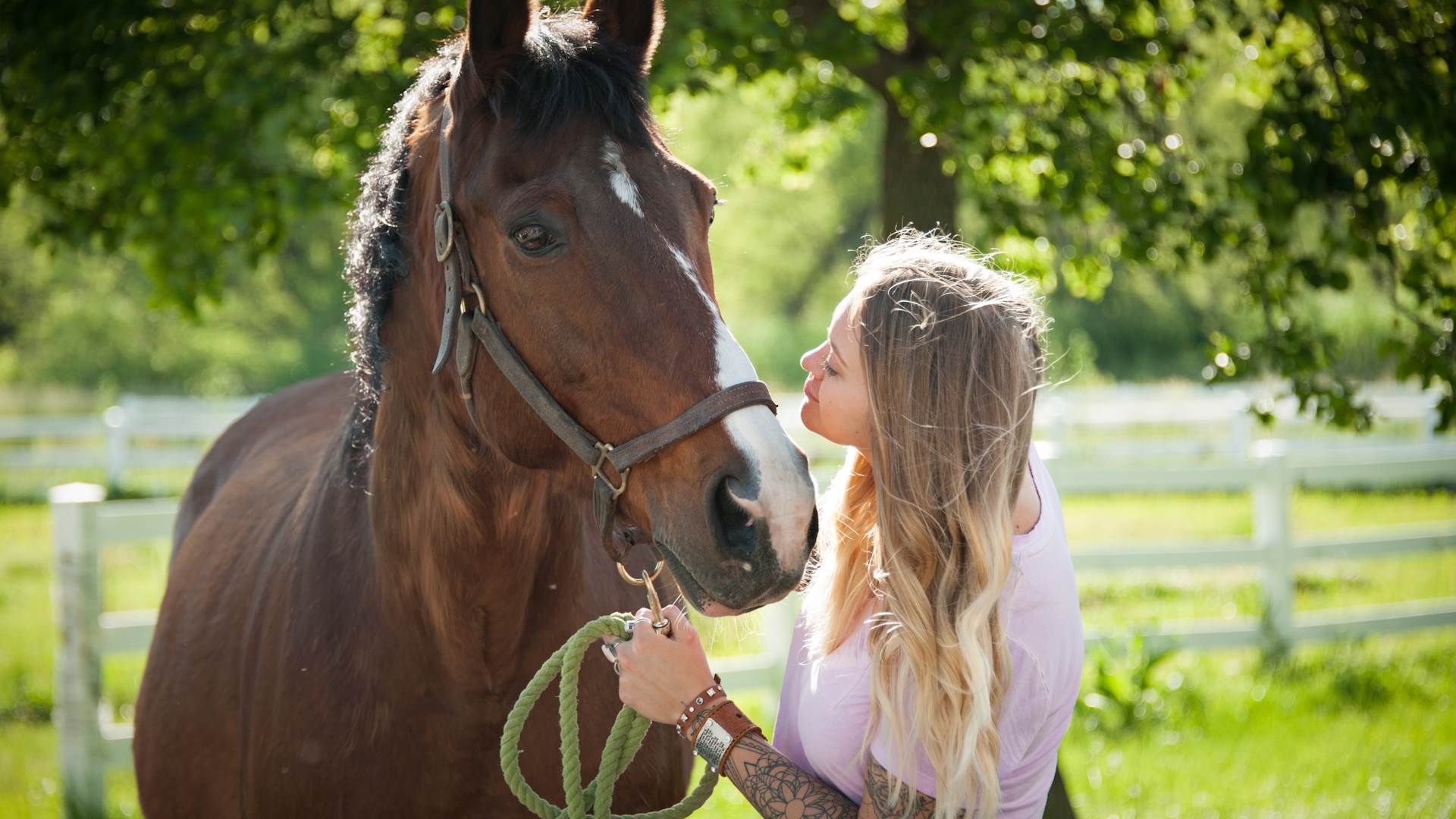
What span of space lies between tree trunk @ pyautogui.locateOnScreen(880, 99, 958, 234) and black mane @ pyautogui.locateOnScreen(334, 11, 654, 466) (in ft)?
8.03

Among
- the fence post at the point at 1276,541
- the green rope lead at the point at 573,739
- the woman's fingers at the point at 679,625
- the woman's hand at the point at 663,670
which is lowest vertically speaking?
the fence post at the point at 1276,541

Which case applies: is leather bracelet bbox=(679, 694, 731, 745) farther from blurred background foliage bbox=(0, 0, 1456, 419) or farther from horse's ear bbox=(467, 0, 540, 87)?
blurred background foliage bbox=(0, 0, 1456, 419)

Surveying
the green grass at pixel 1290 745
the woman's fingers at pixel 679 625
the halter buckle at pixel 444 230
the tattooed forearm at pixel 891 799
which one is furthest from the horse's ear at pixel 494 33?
the green grass at pixel 1290 745

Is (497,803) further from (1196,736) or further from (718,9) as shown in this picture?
(1196,736)

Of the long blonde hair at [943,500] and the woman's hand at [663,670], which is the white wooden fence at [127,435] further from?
the long blonde hair at [943,500]

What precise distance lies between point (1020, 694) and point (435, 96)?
1.71 metres

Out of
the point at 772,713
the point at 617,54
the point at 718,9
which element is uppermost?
the point at 718,9

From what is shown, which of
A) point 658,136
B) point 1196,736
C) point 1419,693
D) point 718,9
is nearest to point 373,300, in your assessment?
point 658,136

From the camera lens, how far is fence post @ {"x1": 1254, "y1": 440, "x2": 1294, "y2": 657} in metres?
6.70

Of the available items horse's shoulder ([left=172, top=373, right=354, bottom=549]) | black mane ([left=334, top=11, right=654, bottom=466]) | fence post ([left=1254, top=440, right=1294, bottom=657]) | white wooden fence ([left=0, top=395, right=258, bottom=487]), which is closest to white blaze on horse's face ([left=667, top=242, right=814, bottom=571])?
black mane ([left=334, top=11, right=654, bottom=466])

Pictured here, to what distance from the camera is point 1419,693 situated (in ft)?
20.1

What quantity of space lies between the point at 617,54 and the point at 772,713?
441cm

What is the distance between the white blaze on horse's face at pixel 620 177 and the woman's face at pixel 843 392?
43 centimetres

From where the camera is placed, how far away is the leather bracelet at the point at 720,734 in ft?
6.16
